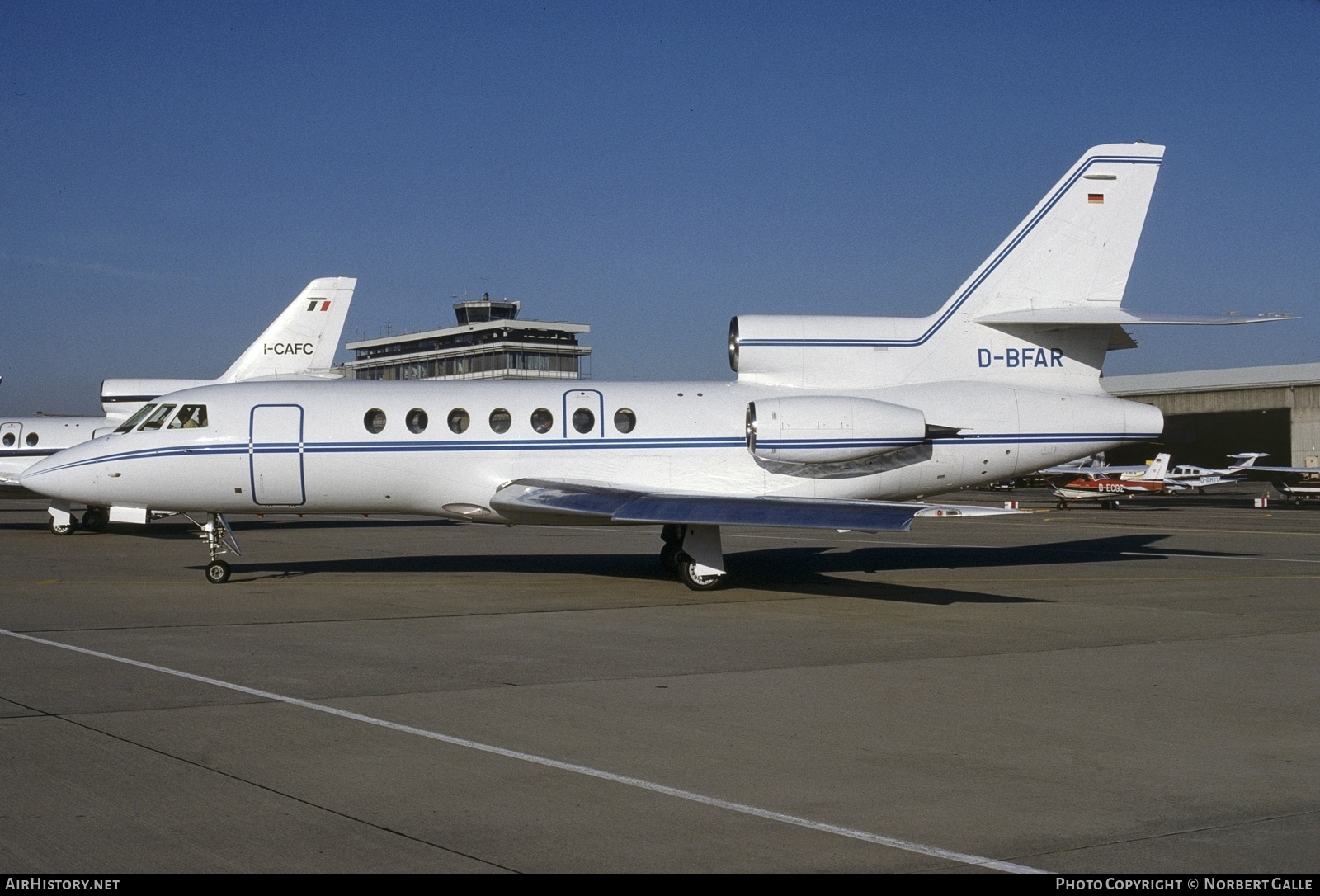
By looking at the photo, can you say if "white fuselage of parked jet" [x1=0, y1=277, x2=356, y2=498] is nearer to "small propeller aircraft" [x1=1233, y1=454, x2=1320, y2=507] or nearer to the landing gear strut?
the landing gear strut

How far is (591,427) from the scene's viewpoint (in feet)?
59.6

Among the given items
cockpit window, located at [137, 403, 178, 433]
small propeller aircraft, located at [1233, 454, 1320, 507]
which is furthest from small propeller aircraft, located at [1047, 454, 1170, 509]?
cockpit window, located at [137, 403, 178, 433]

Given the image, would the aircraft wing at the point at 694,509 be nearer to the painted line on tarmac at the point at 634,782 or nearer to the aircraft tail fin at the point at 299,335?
the painted line on tarmac at the point at 634,782

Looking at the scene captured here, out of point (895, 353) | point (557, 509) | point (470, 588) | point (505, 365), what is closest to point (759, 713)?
point (557, 509)

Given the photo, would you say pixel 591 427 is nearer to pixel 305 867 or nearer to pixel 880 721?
pixel 880 721

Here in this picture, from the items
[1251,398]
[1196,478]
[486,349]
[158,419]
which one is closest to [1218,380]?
[1251,398]

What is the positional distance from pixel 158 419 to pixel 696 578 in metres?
8.61

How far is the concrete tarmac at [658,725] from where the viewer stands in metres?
5.93

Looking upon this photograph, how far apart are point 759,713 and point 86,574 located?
15.0 meters

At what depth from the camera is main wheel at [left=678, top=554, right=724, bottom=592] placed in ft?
56.6

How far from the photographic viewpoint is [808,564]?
70.9ft

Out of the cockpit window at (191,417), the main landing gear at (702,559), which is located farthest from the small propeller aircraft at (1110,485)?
the cockpit window at (191,417)

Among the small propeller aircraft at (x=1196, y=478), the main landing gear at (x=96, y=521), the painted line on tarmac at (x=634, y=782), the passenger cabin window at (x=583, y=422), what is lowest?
the painted line on tarmac at (x=634, y=782)

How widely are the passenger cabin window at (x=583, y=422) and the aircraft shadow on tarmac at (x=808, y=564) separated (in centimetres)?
269
